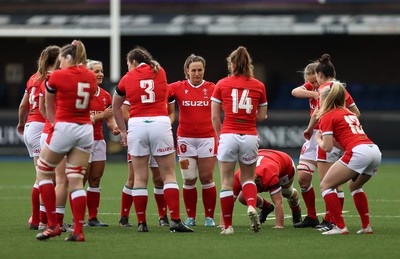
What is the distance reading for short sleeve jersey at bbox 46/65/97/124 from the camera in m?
10.4

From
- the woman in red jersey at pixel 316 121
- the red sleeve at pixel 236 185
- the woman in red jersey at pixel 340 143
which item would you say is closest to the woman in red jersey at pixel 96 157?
the red sleeve at pixel 236 185

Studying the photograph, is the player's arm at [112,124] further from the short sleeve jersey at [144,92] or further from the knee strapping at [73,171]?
the knee strapping at [73,171]

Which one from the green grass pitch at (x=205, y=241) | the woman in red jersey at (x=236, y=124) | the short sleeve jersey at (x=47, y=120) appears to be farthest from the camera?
the woman in red jersey at (x=236, y=124)

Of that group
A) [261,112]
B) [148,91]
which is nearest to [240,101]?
[261,112]

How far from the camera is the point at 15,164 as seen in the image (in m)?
24.8

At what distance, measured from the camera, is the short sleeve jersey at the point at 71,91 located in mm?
10422

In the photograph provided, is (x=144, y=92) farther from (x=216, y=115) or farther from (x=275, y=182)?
(x=275, y=182)

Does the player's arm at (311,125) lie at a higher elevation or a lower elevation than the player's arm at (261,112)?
lower

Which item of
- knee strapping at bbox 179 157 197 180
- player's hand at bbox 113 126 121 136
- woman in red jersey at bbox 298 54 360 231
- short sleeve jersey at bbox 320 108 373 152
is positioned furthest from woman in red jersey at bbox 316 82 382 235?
player's hand at bbox 113 126 121 136

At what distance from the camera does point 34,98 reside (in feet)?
39.3

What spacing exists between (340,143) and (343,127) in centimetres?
23

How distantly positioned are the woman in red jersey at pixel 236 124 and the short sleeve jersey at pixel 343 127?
83 centimetres

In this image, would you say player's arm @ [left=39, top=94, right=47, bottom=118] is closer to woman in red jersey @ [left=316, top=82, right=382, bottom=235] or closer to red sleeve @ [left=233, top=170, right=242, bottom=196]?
red sleeve @ [left=233, top=170, right=242, bottom=196]

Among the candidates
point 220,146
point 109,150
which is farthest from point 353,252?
point 109,150
